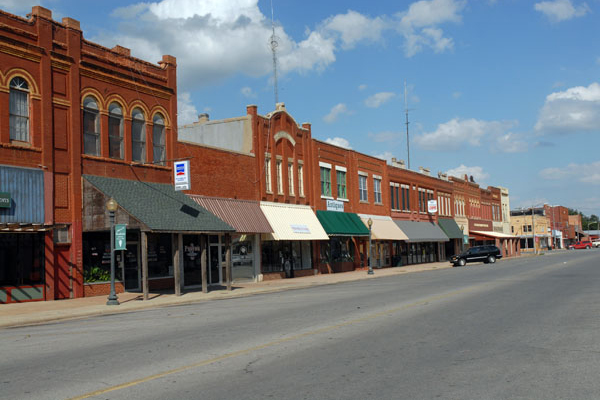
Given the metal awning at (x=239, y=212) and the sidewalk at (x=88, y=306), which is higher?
the metal awning at (x=239, y=212)

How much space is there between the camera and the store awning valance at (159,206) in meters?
22.8

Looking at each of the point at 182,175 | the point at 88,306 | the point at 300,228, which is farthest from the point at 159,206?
the point at 300,228

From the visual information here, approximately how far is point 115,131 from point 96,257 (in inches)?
209

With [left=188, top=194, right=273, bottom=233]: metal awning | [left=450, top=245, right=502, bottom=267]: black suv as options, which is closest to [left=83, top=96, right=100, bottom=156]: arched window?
[left=188, top=194, right=273, bottom=233]: metal awning

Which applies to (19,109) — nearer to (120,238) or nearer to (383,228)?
(120,238)

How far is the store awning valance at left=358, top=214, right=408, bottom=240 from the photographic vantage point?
46000mm

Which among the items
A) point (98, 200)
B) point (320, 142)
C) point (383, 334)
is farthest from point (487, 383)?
point (320, 142)

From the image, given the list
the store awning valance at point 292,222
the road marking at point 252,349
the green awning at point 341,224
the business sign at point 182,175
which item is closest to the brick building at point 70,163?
the business sign at point 182,175

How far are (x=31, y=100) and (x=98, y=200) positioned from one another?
4290mm

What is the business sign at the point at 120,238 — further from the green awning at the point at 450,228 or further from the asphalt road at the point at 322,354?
the green awning at the point at 450,228

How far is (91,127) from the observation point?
24.3 m

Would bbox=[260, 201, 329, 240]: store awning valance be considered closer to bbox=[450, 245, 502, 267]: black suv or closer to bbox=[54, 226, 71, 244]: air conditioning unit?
bbox=[54, 226, 71, 244]: air conditioning unit

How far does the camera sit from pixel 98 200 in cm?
2305

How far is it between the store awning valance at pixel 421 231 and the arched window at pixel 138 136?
29942 mm
